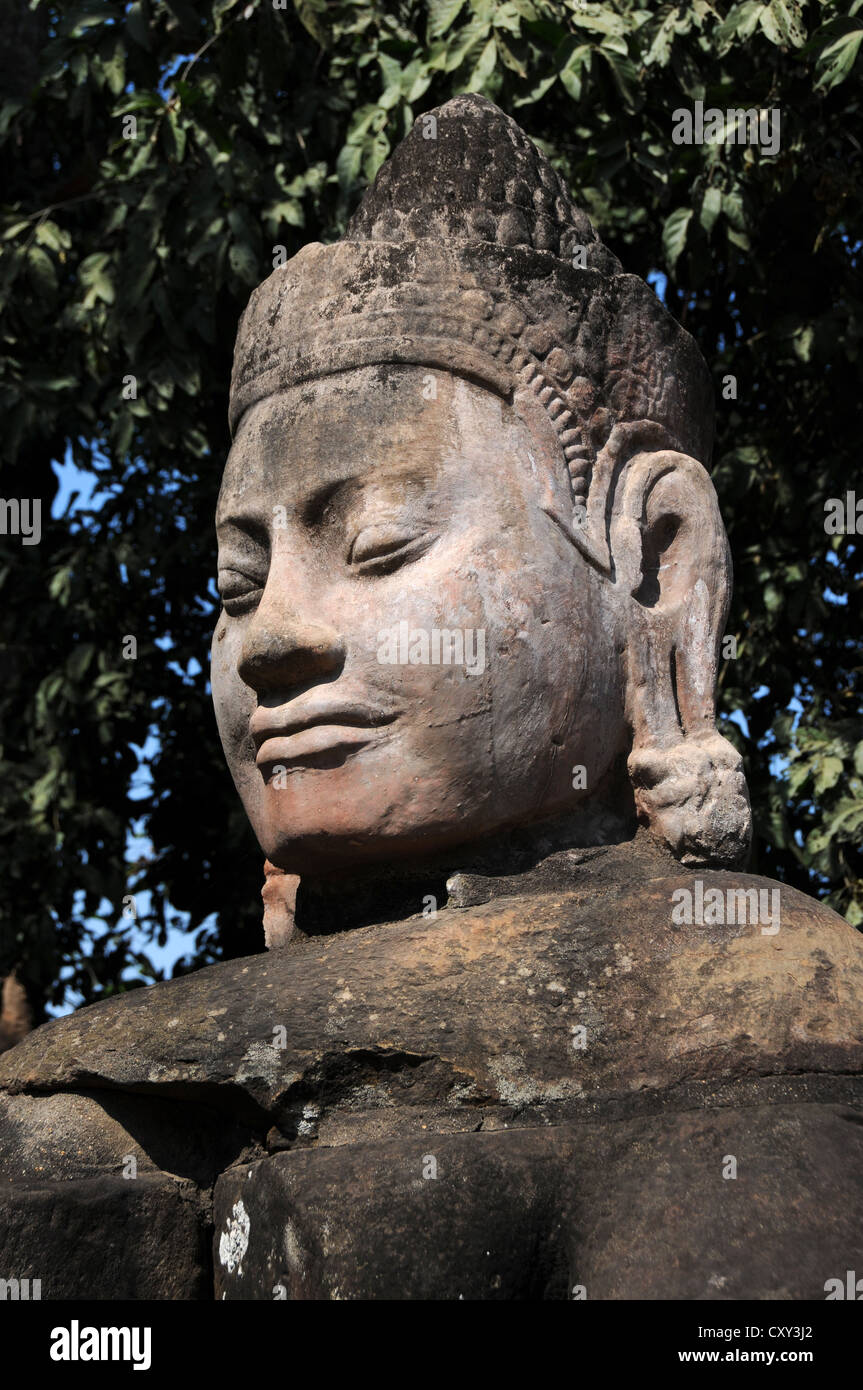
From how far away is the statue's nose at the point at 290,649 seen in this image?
151 inches

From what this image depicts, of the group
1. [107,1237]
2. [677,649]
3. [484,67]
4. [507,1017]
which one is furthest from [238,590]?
[484,67]

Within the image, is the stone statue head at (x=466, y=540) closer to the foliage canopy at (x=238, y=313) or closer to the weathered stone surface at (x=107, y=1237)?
the weathered stone surface at (x=107, y=1237)

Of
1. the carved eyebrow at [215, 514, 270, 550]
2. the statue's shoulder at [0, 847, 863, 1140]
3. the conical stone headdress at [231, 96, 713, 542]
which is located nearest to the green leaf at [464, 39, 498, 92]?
the conical stone headdress at [231, 96, 713, 542]

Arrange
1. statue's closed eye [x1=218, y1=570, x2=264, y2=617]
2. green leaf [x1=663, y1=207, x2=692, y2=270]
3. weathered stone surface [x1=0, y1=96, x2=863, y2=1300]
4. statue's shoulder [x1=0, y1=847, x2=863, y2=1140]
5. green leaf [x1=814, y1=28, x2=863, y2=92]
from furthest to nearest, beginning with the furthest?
green leaf [x1=663, y1=207, x2=692, y2=270]
green leaf [x1=814, y1=28, x2=863, y2=92]
statue's closed eye [x1=218, y1=570, x2=264, y2=617]
statue's shoulder [x1=0, y1=847, x2=863, y2=1140]
weathered stone surface [x1=0, y1=96, x2=863, y2=1300]

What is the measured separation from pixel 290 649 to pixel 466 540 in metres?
0.46

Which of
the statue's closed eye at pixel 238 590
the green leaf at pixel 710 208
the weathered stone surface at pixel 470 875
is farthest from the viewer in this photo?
the green leaf at pixel 710 208

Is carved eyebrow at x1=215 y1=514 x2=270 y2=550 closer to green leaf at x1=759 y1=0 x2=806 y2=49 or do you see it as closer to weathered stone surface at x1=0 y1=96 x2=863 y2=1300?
weathered stone surface at x1=0 y1=96 x2=863 y2=1300

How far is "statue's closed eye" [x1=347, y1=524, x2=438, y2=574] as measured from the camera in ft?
12.7

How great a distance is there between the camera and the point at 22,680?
802 centimetres

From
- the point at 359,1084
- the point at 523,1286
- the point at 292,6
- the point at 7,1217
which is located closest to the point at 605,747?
the point at 359,1084

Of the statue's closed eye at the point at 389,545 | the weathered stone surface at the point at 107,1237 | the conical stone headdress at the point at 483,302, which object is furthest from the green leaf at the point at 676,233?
the weathered stone surface at the point at 107,1237

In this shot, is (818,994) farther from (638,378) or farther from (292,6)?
(292,6)

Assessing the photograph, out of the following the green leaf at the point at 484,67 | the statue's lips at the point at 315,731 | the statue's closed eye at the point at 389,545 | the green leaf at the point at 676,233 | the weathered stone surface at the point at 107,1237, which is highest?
the green leaf at the point at 484,67

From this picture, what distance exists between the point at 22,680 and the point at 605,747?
4.63 m
